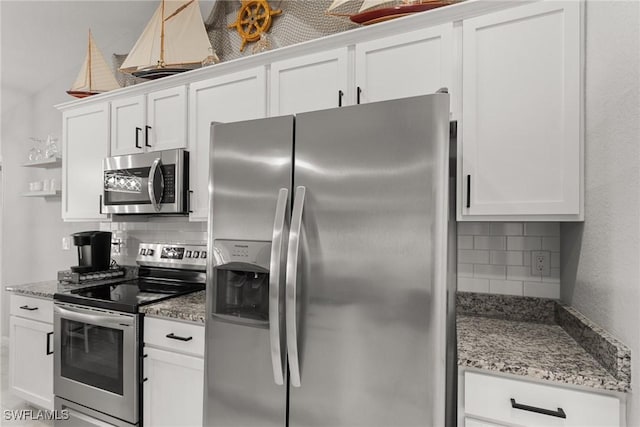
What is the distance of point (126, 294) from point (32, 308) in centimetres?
87

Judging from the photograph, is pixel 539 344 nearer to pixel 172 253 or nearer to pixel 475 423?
pixel 475 423

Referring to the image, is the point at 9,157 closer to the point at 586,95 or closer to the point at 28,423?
the point at 28,423

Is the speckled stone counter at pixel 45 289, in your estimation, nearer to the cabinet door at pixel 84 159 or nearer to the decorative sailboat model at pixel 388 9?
the cabinet door at pixel 84 159

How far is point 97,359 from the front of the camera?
194 centimetres

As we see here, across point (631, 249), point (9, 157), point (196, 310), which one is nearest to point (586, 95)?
point (631, 249)

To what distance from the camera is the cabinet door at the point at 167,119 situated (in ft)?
7.47

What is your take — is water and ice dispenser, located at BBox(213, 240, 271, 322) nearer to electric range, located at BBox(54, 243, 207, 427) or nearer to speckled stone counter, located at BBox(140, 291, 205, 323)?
speckled stone counter, located at BBox(140, 291, 205, 323)

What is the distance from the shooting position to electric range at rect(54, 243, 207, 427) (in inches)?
71.4

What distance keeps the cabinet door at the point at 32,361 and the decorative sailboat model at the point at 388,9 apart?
2743 millimetres

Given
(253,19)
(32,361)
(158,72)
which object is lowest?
(32,361)

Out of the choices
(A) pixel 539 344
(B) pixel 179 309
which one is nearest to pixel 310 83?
(B) pixel 179 309

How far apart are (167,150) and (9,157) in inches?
117

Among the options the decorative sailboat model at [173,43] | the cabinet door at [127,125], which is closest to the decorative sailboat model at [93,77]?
the cabinet door at [127,125]

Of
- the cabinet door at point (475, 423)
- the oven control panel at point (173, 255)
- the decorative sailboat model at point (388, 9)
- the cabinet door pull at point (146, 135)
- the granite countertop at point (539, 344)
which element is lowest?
the cabinet door at point (475, 423)
